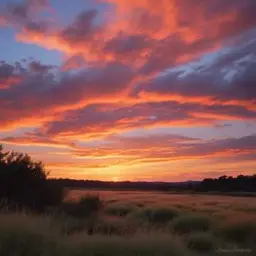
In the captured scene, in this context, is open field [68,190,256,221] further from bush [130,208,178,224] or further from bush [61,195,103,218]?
bush [130,208,178,224]

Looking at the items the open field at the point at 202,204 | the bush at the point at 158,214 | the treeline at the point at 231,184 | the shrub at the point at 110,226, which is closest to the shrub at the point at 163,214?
the bush at the point at 158,214

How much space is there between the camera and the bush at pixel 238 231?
19.9 metres

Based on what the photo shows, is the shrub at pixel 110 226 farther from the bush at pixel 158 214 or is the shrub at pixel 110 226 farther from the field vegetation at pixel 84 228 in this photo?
the bush at pixel 158 214

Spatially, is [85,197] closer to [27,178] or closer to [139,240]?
[27,178]

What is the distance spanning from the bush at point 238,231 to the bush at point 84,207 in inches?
278

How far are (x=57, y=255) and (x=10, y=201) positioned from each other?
10252 millimetres

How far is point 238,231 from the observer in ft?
68.6

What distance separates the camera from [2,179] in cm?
2189

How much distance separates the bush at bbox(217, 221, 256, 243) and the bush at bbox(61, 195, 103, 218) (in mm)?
7059

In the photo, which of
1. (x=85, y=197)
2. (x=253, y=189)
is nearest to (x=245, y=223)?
(x=85, y=197)

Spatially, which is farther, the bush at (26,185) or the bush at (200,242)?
the bush at (26,185)

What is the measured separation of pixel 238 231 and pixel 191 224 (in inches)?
109

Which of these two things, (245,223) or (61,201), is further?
(61,201)

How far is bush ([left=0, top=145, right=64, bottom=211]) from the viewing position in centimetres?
2191
